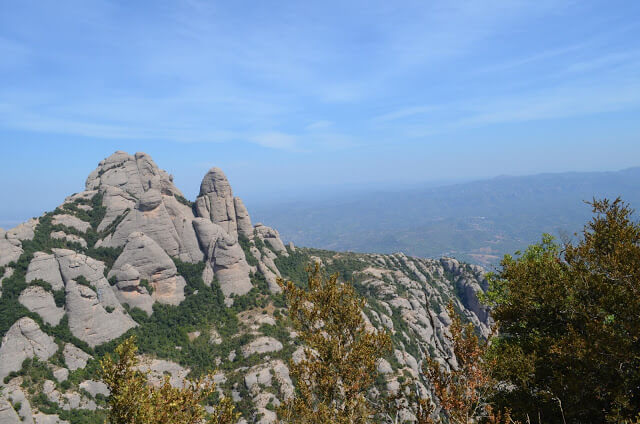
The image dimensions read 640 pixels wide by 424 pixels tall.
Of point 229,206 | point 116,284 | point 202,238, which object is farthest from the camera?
point 229,206

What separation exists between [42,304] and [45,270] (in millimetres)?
6573

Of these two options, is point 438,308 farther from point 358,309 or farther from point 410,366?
point 358,309

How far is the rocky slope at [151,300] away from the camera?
44.8m

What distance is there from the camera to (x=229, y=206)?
281 feet

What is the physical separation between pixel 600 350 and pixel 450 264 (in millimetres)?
128606

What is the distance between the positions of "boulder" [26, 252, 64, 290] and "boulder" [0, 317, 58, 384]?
8.76m

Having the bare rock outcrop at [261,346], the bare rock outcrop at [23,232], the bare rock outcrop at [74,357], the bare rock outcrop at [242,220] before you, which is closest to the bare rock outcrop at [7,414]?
the bare rock outcrop at [74,357]

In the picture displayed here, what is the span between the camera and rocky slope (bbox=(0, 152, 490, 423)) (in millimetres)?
44806

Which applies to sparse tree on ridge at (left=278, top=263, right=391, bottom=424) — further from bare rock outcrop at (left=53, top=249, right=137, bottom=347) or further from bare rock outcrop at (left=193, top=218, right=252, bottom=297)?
bare rock outcrop at (left=193, top=218, right=252, bottom=297)

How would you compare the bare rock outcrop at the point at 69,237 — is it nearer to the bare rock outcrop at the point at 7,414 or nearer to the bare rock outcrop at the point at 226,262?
the bare rock outcrop at the point at 226,262

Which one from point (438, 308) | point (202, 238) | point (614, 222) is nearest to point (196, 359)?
point (202, 238)

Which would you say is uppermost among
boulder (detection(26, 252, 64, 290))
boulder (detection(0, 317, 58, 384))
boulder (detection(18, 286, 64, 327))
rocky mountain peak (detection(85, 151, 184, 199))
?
rocky mountain peak (detection(85, 151, 184, 199))

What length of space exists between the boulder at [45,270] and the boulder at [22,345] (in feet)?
28.7

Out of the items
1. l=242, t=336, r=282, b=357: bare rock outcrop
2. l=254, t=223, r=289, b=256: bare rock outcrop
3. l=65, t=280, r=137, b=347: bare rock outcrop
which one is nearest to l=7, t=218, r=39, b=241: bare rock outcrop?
l=65, t=280, r=137, b=347: bare rock outcrop
